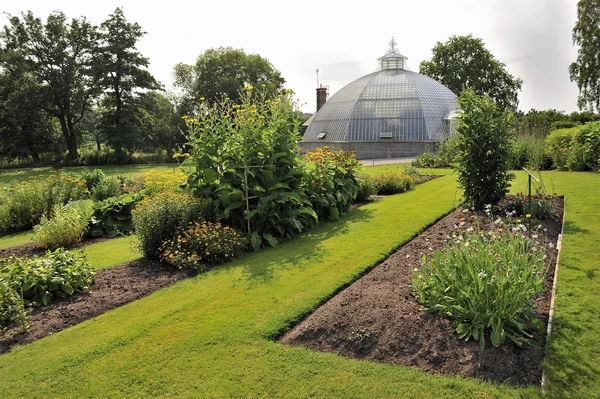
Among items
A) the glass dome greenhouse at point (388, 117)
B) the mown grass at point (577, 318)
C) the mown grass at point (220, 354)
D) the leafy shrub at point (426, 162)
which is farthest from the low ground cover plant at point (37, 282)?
the glass dome greenhouse at point (388, 117)

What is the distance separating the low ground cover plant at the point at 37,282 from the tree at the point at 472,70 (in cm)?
4719

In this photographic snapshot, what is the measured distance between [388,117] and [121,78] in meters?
24.5

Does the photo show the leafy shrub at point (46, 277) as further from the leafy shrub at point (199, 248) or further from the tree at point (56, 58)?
the tree at point (56, 58)

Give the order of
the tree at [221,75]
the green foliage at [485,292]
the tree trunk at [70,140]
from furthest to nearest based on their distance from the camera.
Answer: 1. the tree at [221,75]
2. the tree trunk at [70,140]
3. the green foliage at [485,292]

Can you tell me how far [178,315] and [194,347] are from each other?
2.76ft

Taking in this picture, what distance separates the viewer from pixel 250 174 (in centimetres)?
A: 774

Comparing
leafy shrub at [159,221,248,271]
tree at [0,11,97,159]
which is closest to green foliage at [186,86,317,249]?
leafy shrub at [159,221,248,271]

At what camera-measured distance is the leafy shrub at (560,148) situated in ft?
53.2

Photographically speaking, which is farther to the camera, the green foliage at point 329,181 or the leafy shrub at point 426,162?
the leafy shrub at point 426,162

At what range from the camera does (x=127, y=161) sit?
1526 inches

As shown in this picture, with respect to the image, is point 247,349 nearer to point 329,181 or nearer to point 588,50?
point 329,181

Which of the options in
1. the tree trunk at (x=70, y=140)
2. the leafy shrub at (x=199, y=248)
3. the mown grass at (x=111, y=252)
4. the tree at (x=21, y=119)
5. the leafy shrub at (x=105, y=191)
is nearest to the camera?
the leafy shrub at (x=199, y=248)

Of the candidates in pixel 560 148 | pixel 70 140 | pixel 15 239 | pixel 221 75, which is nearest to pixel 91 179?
pixel 15 239

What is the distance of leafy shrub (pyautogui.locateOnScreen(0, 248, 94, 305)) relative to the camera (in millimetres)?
5262
